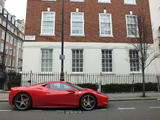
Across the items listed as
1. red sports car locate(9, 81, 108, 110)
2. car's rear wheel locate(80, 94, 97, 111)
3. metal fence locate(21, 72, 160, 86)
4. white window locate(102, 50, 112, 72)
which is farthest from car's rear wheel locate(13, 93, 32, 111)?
white window locate(102, 50, 112, 72)

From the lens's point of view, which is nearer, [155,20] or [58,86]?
[58,86]

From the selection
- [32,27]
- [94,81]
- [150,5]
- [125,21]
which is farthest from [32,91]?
[150,5]

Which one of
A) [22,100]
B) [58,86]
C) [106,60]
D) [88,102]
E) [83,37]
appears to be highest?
[83,37]

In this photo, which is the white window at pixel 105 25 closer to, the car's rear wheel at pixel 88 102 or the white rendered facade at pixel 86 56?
the white rendered facade at pixel 86 56

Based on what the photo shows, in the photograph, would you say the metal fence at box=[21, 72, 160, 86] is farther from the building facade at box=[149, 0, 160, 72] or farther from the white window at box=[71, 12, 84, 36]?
the white window at box=[71, 12, 84, 36]

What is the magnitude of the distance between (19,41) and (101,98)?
4794 centimetres

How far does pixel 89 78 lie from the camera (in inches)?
586

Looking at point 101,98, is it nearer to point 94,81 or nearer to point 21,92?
point 21,92

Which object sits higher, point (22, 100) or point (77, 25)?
point (77, 25)

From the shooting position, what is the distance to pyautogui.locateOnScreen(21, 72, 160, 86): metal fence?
47.5 ft

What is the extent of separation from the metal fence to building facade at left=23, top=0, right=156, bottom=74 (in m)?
0.49

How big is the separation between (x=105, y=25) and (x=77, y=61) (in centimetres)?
509

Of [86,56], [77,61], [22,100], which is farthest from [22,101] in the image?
[86,56]

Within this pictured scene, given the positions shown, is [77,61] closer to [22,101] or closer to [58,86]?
[58,86]
